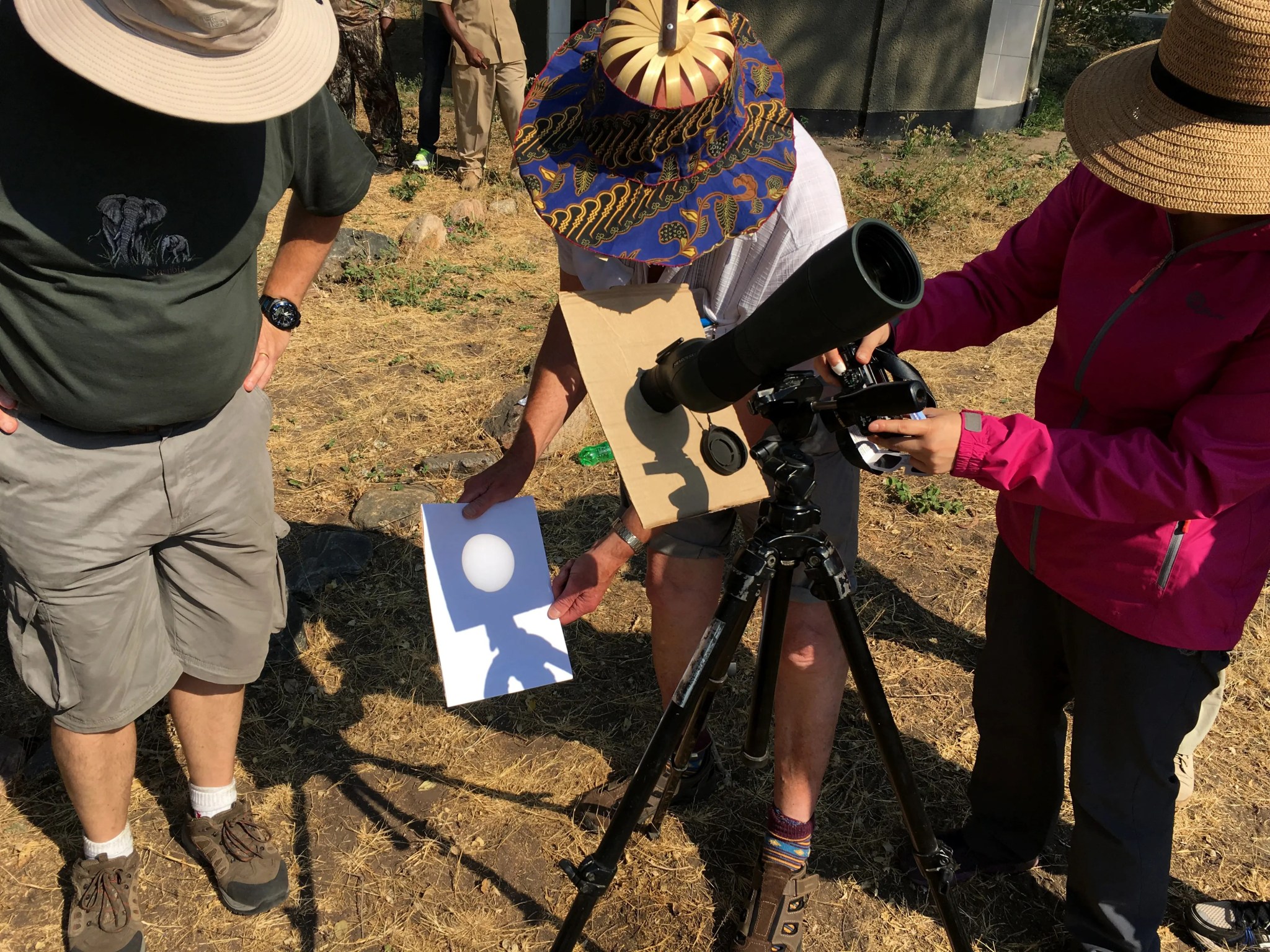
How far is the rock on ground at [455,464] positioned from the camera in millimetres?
4199

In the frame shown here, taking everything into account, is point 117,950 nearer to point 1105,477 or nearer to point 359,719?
point 359,719

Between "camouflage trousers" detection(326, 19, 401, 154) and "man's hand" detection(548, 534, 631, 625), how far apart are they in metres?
6.69

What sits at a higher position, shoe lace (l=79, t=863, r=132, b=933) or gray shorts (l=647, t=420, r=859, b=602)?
gray shorts (l=647, t=420, r=859, b=602)

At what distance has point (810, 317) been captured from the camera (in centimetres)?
143

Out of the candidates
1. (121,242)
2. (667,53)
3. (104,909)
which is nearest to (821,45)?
(667,53)

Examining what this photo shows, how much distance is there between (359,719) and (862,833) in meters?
1.54

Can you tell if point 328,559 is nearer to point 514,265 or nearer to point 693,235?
point 693,235

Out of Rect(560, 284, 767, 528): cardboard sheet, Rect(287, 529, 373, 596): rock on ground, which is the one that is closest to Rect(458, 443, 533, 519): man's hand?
Rect(560, 284, 767, 528): cardboard sheet

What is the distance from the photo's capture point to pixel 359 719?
3062 mm

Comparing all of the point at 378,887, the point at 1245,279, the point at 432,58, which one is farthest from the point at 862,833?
the point at 432,58

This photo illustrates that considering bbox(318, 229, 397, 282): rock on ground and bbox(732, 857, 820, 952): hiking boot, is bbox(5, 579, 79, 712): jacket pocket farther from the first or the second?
bbox(318, 229, 397, 282): rock on ground

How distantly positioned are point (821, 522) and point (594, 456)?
229 cm

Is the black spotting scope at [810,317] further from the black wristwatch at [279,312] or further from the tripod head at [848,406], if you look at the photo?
the black wristwatch at [279,312]

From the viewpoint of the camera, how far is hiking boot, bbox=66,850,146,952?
7.68ft
